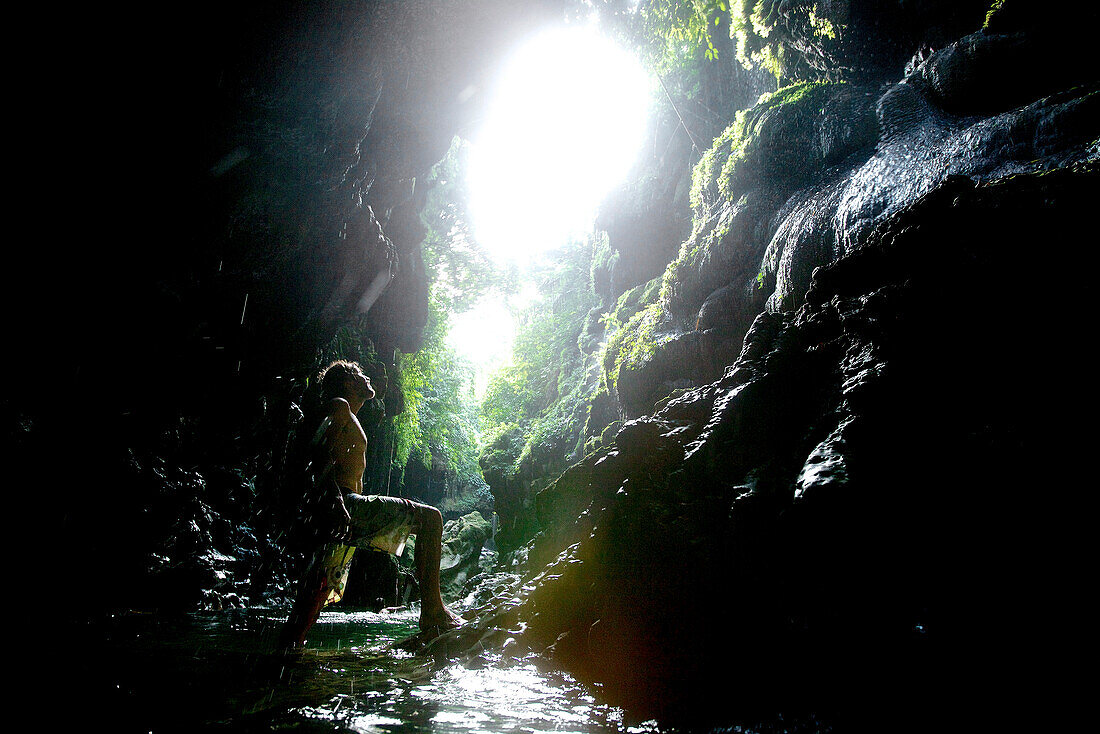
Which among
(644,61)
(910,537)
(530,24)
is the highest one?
(530,24)

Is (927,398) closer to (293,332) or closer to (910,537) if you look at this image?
(910,537)

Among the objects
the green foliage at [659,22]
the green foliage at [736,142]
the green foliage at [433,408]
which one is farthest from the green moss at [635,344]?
the green foliage at [433,408]

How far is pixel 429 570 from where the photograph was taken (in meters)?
3.63

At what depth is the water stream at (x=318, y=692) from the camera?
152 centimetres

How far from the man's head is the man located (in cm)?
14

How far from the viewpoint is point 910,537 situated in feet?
4.77

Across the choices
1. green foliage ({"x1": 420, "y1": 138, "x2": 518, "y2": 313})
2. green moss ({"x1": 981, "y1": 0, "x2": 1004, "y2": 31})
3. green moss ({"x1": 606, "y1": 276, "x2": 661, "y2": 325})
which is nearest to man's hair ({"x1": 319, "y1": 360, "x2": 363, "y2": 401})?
green moss ({"x1": 981, "y1": 0, "x2": 1004, "y2": 31})

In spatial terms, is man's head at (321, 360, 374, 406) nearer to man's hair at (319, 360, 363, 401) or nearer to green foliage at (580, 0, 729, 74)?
man's hair at (319, 360, 363, 401)

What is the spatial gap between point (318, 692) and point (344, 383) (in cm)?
265

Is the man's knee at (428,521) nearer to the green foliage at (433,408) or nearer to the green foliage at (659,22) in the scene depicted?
the green foliage at (659,22)

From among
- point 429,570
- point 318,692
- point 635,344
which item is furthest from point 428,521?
point 635,344

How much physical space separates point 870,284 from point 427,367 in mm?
16356

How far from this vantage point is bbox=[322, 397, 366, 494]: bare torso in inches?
144

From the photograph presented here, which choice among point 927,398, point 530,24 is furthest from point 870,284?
point 530,24
